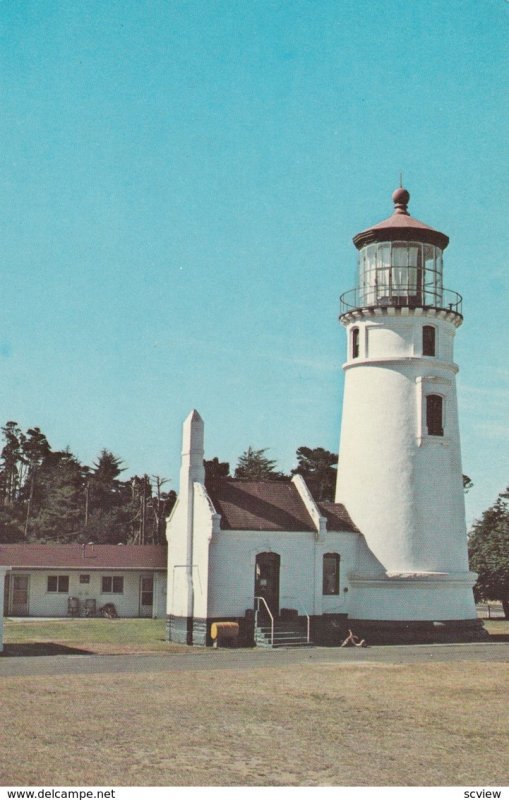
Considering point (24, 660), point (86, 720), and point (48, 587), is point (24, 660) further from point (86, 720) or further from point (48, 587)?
point (48, 587)

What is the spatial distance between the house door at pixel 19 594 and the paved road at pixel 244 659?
1847cm

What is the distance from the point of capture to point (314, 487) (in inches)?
2564

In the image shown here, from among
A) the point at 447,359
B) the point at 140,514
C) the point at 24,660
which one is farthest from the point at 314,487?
the point at 24,660

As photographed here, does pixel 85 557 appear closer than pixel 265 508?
No

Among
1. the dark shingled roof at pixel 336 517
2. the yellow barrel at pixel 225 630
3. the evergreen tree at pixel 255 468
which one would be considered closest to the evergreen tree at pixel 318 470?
the evergreen tree at pixel 255 468

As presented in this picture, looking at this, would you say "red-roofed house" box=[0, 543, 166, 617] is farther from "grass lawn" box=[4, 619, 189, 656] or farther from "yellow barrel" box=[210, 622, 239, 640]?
"yellow barrel" box=[210, 622, 239, 640]

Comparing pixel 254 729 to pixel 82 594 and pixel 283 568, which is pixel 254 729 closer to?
pixel 283 568

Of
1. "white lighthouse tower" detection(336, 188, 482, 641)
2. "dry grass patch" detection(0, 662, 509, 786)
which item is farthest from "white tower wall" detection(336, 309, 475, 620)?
A: "dry grass patch" detection(0, 662, 509, 786)

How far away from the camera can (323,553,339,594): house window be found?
116 ft

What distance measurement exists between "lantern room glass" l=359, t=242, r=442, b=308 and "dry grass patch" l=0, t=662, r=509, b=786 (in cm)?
1689

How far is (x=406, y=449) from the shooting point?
36.0 meters

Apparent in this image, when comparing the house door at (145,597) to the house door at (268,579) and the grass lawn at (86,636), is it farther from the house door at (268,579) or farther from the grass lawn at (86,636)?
the house door at (268,579)

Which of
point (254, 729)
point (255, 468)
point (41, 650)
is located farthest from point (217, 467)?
point (254, 729)

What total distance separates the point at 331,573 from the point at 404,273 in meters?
11.3
